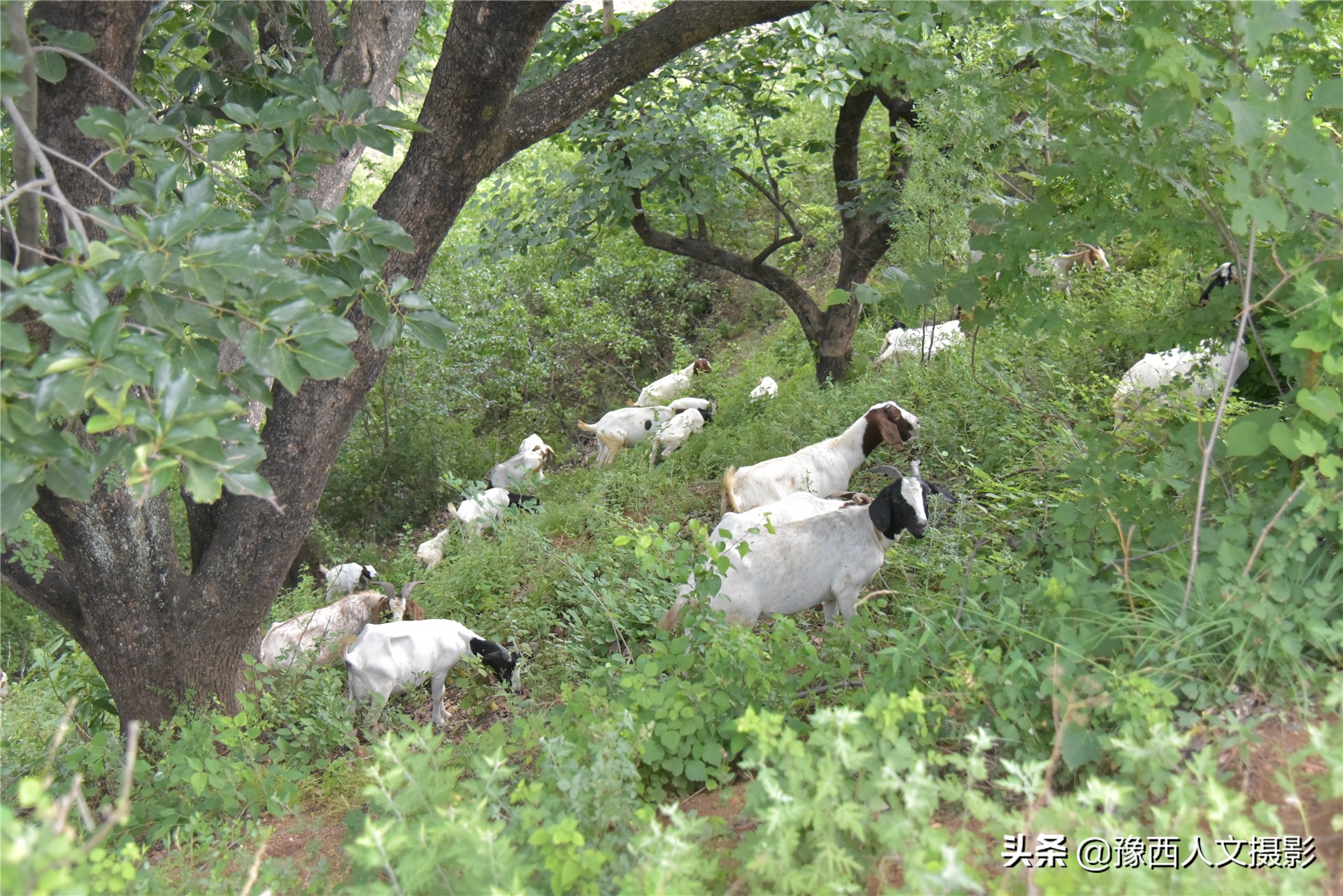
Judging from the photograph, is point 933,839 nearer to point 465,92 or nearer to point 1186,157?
point 1186,157

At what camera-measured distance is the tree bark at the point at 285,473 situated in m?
3.71

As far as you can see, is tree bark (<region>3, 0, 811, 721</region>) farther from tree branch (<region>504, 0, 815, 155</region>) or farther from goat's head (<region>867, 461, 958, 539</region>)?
goat's head (<region>867, 461, 958, 539</region>)

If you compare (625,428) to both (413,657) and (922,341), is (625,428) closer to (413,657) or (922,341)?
(922,341)

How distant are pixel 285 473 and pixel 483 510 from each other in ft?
12.8

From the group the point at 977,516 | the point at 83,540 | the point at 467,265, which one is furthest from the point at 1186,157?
the point at 467,265

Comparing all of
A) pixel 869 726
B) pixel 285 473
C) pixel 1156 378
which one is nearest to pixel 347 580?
pixel 285 473

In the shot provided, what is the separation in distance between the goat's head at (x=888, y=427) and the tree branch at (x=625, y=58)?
2867 mm

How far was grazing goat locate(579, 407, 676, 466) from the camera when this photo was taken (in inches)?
370

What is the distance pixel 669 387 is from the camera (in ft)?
34.7

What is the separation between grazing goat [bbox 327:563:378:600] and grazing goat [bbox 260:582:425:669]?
632 mm

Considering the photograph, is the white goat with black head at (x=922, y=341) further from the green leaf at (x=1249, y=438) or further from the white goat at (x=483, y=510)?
the green leaf at (x=1249, y=438)

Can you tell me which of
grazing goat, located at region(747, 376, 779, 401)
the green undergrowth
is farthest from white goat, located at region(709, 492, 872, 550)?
grazing goat, located at region(747, 376, 779, 401)

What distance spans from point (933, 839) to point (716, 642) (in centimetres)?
147

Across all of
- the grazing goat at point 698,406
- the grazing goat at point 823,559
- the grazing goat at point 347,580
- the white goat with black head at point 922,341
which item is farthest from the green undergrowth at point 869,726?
the grazing goat at point 698,406
